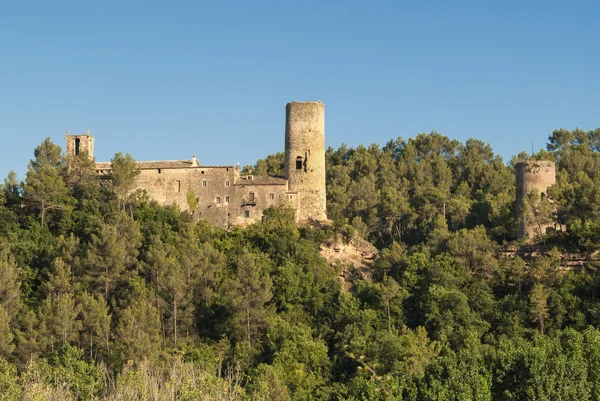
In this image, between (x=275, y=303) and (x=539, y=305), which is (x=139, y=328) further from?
(x=539, y=305)

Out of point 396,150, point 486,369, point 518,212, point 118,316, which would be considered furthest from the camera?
point 396,150

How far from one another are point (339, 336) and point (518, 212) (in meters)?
12.7

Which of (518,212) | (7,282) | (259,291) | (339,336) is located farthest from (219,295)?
(518,212)

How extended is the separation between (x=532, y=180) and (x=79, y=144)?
909 inches

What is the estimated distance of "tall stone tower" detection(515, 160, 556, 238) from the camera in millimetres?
58781

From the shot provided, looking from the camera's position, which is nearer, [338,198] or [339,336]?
[339,336]

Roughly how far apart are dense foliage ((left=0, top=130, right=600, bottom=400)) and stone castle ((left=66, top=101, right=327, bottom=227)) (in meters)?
0.89

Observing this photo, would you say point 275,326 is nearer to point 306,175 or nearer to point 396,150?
point 306,175

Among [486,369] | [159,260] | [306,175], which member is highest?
[306,175]

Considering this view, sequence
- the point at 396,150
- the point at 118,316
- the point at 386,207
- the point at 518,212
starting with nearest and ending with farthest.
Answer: the point at 118,316
the point at 518,212
the point at 386,207
the point at 396,150

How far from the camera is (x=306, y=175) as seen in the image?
196 feet

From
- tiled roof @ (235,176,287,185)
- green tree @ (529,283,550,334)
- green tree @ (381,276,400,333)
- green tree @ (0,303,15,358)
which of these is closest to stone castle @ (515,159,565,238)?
green tree @ (529,283,550,334)

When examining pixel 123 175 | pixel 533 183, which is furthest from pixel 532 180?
pixel 123 175

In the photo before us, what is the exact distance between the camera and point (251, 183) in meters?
58.5
